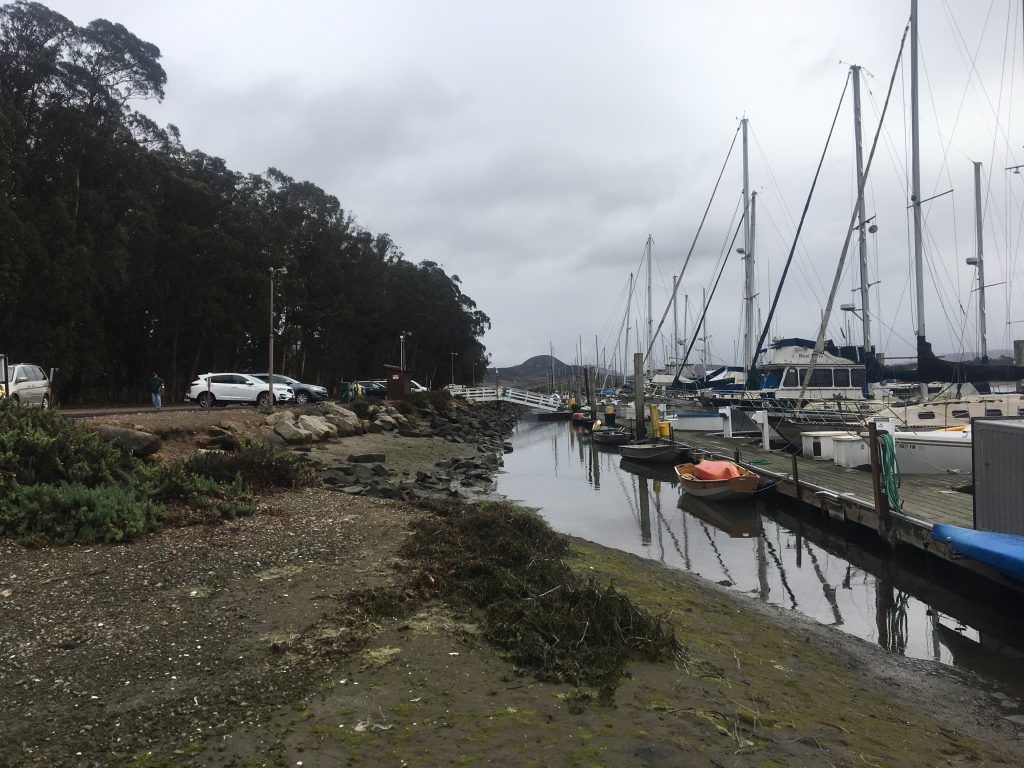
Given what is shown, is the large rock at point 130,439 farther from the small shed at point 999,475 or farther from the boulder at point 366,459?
the small shed at point 999,475

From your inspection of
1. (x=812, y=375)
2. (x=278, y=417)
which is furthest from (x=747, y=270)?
(x=278, y=417)

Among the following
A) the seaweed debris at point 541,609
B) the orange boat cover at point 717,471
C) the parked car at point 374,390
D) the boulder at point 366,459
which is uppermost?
the parked car at point 374,390

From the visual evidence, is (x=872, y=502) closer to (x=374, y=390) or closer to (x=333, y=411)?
(x=333, y=411)

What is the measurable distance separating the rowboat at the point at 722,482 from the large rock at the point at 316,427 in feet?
45.0

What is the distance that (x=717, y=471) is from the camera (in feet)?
65.2

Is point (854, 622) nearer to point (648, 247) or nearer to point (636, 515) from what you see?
point (636, 515)

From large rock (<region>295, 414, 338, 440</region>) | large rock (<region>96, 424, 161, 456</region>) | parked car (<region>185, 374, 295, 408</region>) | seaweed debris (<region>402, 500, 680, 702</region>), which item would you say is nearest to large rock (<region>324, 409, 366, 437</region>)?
large rock (<region>295, 414, 338, 440</region>)

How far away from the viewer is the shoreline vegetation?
4.42m

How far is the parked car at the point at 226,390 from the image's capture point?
105 ft

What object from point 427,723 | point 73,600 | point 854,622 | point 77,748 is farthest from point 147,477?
point 854,622

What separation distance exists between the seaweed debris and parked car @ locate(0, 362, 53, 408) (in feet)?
51.2

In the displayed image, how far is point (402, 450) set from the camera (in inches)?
1154

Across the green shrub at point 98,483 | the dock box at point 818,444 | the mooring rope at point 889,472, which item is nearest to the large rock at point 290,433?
the green shrub at point 98,483

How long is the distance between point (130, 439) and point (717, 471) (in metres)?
15.3
